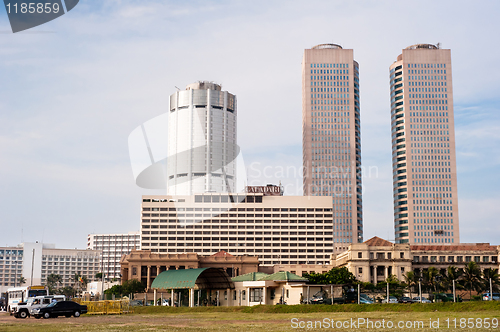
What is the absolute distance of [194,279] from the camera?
87375mm

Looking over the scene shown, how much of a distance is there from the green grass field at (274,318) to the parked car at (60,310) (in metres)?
1.15

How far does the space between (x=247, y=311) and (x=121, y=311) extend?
49.3 feet

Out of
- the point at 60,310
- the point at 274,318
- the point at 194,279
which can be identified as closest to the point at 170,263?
the point at 194,279

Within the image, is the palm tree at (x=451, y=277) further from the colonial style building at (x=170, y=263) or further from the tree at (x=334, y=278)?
the colonial style building at (x=170, y=263)

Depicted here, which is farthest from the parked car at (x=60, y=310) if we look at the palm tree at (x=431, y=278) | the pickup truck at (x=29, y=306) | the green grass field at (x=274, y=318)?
the palm tree at (x=431, y=278)

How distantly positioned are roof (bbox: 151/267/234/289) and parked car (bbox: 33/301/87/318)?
2744 centimetres

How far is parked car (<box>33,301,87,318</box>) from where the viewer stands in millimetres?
58812

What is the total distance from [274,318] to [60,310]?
2344 cm

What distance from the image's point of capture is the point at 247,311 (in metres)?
66.0

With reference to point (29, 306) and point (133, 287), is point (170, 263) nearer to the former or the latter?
point (133, 287)

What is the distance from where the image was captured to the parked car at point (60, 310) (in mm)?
58812

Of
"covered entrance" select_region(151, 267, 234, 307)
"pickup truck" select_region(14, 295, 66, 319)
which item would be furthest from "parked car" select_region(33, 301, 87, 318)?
"covered entrance" select_region(151, 267, 234, 307)

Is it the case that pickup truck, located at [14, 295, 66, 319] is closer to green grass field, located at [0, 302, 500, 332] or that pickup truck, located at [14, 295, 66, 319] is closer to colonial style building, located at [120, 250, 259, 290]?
green grass field, located at [0, 302, 500, 332]

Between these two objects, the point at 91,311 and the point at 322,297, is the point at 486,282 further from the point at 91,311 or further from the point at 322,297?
the point at 91,311
